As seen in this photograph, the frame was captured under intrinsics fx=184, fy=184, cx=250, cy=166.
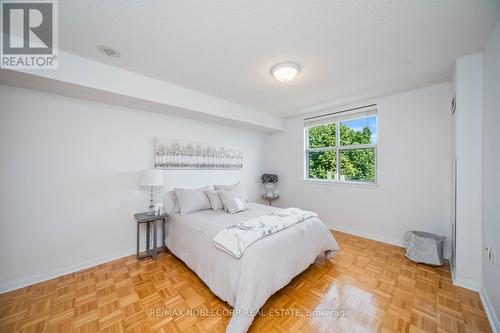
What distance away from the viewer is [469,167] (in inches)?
78.3

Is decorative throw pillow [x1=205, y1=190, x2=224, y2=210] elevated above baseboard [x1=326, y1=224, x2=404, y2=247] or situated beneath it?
elevated above

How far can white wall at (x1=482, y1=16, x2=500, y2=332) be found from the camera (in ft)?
4.97

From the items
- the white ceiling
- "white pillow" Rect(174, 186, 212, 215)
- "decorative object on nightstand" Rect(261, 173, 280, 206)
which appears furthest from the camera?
"decorative object on nightstand" Rect(261, 173, 280, 206)

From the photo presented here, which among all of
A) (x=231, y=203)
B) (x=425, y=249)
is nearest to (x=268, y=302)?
(x=231, y=203)

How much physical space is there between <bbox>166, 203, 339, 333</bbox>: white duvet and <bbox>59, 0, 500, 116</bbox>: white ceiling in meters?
1.92

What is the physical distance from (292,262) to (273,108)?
287 centimetres

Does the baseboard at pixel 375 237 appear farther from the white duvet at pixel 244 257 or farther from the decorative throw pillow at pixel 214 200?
the decorative throw pillow at pixel 214 200

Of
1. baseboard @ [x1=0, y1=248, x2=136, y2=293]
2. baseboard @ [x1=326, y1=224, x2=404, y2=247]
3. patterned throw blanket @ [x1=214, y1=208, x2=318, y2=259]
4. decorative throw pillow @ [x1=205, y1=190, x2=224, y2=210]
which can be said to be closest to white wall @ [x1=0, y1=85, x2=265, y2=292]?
baseboard @ [x1=0, y1=248, x2=136, y2=293]

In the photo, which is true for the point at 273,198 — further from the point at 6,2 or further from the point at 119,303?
the point at 6,2

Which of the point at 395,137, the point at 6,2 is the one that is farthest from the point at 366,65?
the point at 6,2

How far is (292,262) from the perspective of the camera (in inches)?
75.7

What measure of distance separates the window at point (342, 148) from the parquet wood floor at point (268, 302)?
1.67 metres

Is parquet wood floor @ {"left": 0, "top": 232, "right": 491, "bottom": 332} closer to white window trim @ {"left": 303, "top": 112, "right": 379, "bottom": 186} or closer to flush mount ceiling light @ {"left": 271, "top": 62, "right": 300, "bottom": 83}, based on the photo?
white window trim @ {"left": 303, "top": 112, "right": 379, "bottom": 186}

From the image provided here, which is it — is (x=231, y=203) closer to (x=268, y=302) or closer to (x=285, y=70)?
(x=268, y=302)
